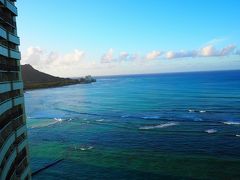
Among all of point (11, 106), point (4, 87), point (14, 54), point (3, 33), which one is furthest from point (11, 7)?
point (11, 106)

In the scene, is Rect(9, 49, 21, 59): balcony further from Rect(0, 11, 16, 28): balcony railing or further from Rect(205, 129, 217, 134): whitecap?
Rect(205, 129, 217, 134): whitecap

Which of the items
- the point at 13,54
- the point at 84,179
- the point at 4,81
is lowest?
the point at 84,179

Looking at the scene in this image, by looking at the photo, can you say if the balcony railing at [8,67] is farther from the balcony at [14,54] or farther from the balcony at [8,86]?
the balcony at [8,86]

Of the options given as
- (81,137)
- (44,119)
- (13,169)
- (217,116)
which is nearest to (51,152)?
(81,137)

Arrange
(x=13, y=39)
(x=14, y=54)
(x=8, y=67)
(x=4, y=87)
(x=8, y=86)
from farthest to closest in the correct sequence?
(x=14, y=54), (x=13, y=39), (x=8, y=67), (x=8, y=86), (x=4, y=87)

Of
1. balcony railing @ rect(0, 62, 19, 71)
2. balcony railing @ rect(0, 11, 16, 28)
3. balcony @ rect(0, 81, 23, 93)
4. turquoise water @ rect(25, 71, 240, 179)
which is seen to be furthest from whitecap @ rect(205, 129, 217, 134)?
balcony railing @ rect(0, 11, 16, 28)

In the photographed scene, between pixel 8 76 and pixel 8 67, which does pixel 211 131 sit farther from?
pixel 8 67

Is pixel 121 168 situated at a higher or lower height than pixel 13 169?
lower

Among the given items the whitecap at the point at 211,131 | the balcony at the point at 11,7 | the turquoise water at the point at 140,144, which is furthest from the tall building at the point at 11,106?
the whitecap at the point at 211,131

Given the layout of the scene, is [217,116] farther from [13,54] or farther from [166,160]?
[13,54]
